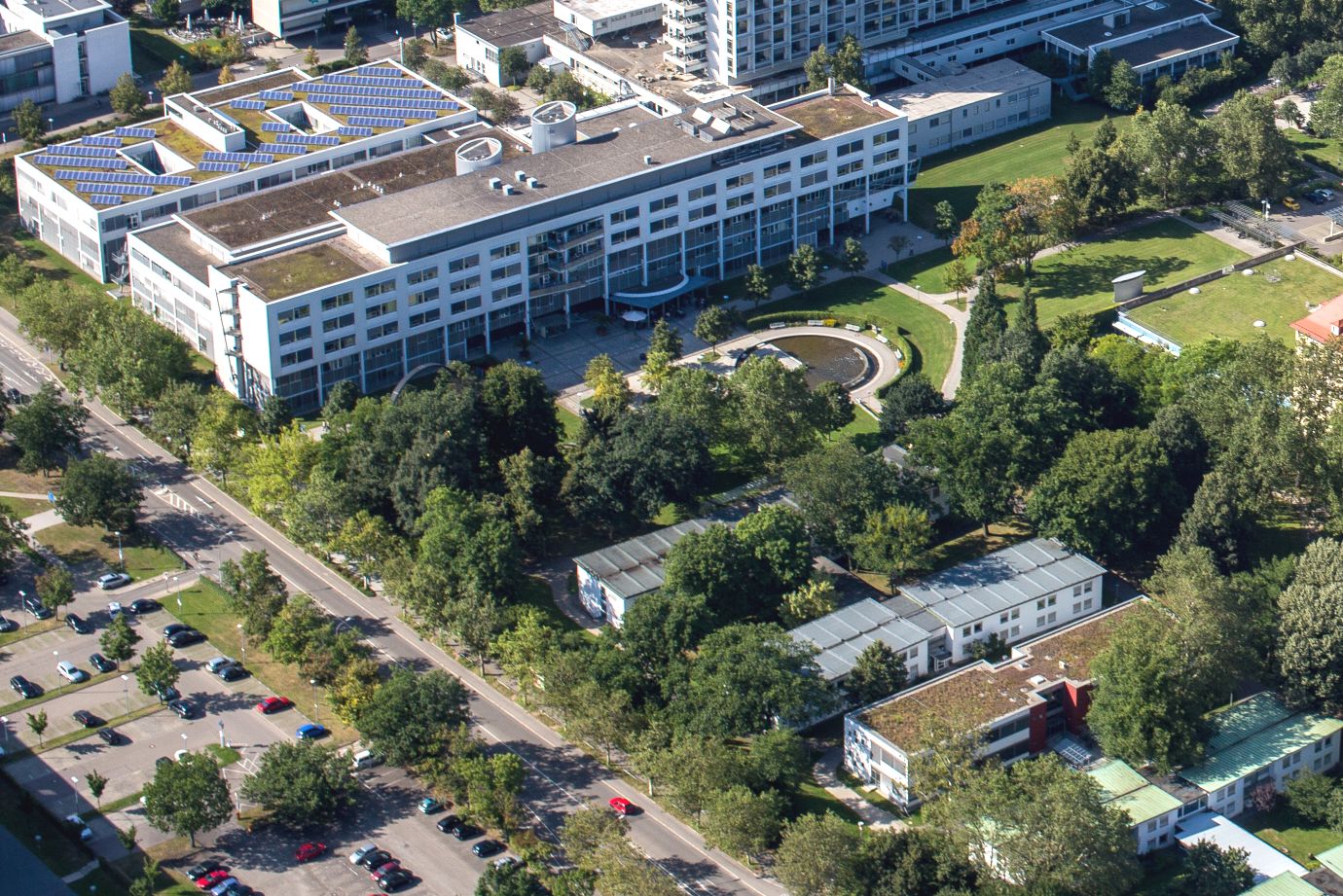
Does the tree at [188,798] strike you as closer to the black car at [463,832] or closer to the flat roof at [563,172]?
the black car at [463,832]

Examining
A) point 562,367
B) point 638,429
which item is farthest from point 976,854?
point 562,367

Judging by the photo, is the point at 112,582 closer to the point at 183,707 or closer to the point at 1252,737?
the point at 183,707

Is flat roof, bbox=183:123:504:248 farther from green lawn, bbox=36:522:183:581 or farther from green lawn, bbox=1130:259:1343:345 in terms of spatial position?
green lawn, bbox=1130:259:1343:345

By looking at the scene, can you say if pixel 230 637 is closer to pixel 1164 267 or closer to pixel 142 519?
pixel 142 519

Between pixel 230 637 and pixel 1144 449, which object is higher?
pixel 1144 449

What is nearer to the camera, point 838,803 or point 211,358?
point 838,803

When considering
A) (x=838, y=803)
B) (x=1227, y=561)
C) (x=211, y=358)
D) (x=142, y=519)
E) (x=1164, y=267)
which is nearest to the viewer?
(x=838, y=803)

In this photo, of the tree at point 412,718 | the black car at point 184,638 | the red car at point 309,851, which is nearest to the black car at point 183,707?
the black car at point 184,638

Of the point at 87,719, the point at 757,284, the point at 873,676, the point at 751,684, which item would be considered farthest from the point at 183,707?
the point at 757,284
